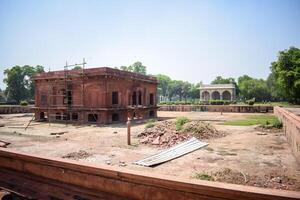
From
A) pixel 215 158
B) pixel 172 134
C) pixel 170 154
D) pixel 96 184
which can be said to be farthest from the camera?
pixel 172 134

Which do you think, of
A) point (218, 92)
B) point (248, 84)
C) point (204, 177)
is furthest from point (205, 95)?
A: point (204, 177)

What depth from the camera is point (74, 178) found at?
525 cm

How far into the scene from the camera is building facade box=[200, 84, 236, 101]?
68.5m

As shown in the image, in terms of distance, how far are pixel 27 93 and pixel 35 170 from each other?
209ft

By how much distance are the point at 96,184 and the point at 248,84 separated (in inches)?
2973

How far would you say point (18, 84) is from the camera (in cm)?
5975

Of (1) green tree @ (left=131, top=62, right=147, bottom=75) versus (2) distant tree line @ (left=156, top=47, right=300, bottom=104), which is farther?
(1) green tree @ (left=131, top=62, right=147, bottom=75)

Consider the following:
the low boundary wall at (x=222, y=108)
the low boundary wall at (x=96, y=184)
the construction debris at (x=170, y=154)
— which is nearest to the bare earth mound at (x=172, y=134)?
the construction debris at (x=170, y=154)

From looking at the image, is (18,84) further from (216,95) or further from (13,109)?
(216,95)

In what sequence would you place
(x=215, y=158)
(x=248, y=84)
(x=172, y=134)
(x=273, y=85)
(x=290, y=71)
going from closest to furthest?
(x=215, y=158) < (x=172, y=134) < (x=290, y=71) < (x=248, y=84) < (x=273, y=85)

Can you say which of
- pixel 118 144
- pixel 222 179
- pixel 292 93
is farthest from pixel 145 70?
pixel 222 179

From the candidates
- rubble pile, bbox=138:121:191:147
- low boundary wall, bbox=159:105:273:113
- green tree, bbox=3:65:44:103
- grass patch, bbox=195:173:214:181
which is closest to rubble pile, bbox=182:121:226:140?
rubble pile, bbox=138:121:191:147

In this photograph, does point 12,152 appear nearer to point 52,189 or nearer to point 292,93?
point 52,189

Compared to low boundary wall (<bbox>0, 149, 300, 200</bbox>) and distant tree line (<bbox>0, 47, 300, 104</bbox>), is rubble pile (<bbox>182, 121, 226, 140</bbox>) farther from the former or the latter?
distant tree line (<bbox>0, 47, 300, 104</bbox>)
